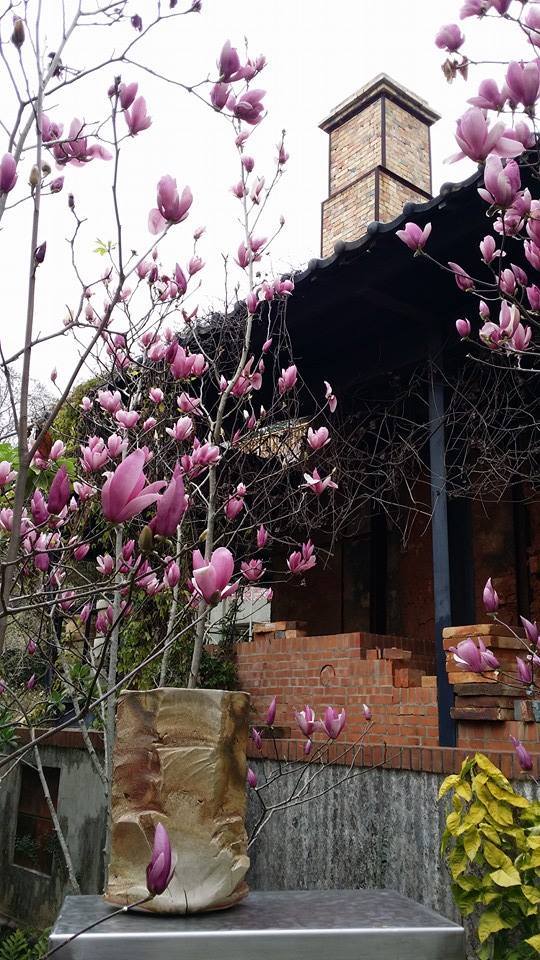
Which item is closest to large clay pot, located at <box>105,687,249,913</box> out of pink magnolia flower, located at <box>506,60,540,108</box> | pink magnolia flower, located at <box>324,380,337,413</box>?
pink magnolia flower, located at <box>506,60,540,108</box>

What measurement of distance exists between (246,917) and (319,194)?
39.0 ft

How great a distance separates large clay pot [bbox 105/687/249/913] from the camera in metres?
2.29

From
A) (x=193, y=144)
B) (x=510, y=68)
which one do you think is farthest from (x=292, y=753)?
(x=510, y=68)

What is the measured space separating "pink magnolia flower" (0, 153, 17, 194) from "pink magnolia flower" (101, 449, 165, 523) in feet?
2.02

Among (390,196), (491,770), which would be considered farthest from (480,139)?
(390,196)

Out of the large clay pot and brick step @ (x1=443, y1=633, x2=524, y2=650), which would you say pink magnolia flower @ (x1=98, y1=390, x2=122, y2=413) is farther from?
brick step @ (x1=443, y1=633, x2=524, y2=650)

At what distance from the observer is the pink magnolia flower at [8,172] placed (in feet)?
4.81

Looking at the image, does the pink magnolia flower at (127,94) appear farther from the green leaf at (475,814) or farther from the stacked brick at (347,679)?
the stacked brick at (347,679)

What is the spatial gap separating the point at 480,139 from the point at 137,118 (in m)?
0.75

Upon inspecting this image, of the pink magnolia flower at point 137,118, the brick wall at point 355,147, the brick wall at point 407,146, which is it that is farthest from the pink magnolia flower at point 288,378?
the brick wall at point 355,147

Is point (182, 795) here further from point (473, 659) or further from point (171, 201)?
point (171, 201)

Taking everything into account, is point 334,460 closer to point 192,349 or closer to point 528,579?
point 192,349

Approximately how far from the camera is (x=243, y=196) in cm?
437

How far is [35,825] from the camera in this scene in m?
6.73
